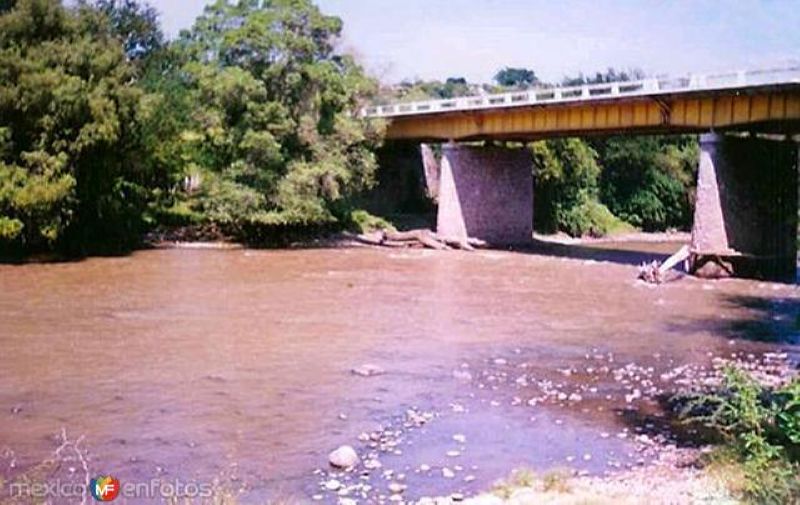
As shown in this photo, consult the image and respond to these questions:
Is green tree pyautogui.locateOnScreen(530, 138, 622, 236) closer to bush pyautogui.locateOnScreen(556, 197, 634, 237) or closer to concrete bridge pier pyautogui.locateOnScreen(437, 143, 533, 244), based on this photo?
bush pyautogui.locateOnScreen(556, 197, 634, 237)

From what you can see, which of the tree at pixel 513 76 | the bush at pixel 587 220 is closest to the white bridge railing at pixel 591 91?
the bush at pixel 587 220

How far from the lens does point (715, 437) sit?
1353 centimetres

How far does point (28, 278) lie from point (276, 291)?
9.18 metres

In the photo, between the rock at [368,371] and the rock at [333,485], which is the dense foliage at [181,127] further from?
the rock at [333,485]

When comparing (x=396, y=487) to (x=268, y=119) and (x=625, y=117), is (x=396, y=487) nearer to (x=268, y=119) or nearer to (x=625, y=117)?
(x=625, y=117)

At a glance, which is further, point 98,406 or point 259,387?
point 259,387

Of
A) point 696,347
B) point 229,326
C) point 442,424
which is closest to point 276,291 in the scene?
point 229,326

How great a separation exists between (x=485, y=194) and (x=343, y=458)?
137ft

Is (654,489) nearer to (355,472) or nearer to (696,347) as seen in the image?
(355,472)

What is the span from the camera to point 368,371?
18.1 metres

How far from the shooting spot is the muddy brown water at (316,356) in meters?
12.7


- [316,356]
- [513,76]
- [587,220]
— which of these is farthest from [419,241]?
[513,76]

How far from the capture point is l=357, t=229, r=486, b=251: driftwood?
51.1 m

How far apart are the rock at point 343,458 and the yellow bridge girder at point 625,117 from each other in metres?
25.4
